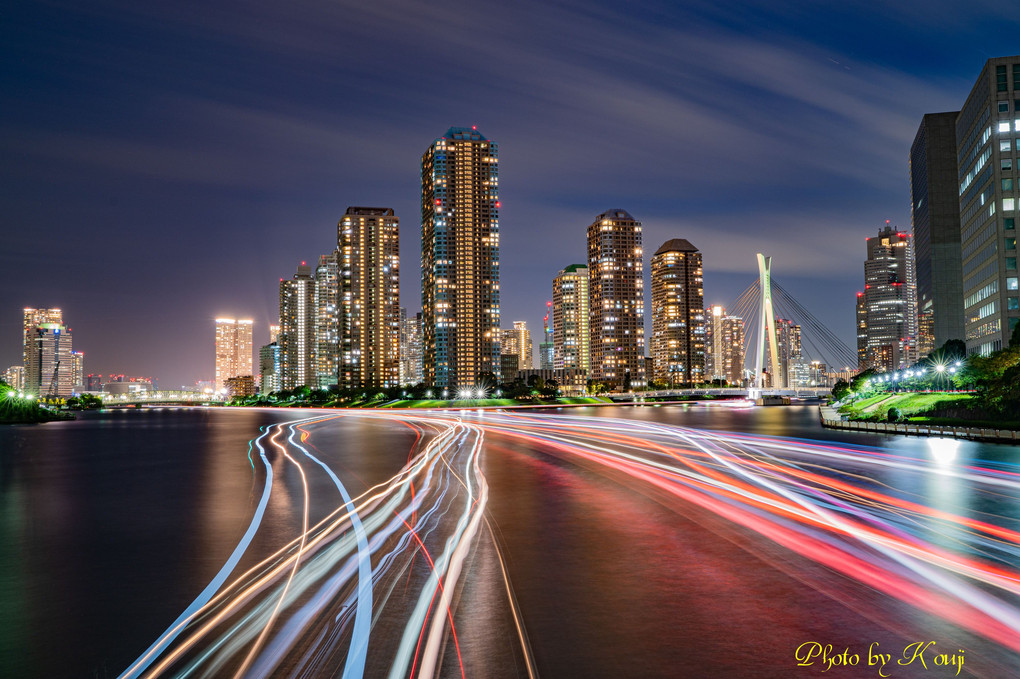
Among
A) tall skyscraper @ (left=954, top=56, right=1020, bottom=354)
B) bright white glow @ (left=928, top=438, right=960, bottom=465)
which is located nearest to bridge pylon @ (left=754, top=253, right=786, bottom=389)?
tall skyscraper @ (left=954, top=56, right=1020, bottom=354)

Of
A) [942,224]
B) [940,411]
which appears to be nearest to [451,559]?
[940,411]

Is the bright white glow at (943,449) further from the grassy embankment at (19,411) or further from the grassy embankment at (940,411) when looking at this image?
the grassy embankment at (19,411)

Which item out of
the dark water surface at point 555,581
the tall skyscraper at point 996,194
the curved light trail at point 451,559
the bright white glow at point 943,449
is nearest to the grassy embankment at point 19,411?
the dark water surface at point 555,581

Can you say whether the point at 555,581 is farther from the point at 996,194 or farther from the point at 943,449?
the point at 996,194

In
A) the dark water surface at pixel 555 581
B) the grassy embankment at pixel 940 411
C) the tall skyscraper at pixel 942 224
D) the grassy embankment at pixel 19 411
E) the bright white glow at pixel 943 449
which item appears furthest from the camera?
the tall skyscraper at pixel 942 224

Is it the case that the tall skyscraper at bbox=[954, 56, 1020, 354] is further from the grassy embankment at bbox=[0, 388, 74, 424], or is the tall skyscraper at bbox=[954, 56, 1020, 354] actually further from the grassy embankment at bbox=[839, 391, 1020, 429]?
the grassy embankment at bbox=[0, 388, 74, 424]

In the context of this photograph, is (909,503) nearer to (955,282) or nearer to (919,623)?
(919,623)
